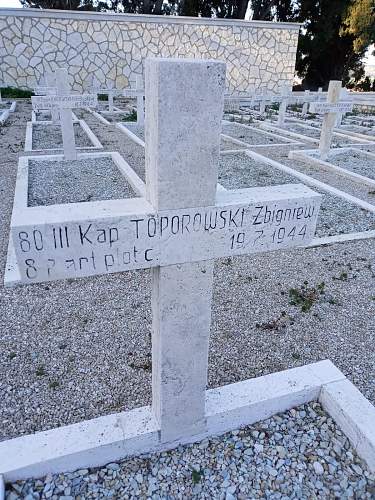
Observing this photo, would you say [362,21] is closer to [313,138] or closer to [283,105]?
[283,105]

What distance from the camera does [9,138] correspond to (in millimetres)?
9234

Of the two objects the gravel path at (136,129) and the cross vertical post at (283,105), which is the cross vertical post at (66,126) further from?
the cross vertical post at (283,105)

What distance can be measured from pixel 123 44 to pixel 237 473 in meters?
19.0

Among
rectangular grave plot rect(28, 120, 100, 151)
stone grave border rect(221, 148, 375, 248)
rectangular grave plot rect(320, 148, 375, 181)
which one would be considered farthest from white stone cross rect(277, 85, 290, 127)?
rectangular grave plot rect(28, 120, 100, 151)

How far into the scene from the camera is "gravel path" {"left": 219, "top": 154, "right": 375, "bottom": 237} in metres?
4.97

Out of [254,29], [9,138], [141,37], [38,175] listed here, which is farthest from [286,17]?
[38,175]

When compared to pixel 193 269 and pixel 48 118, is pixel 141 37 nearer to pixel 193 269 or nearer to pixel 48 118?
pixel 48 118

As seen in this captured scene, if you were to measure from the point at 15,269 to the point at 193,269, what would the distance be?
260cm

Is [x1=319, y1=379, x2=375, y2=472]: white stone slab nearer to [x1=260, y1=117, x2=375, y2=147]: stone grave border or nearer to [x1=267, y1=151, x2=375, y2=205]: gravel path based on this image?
[x1=267, y1=151, x2=375, y2=205]: gravel path

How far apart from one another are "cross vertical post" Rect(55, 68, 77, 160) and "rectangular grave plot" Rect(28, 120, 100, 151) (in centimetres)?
90

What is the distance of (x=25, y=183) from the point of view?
18.6ft

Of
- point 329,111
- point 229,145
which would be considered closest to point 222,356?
point 329,111

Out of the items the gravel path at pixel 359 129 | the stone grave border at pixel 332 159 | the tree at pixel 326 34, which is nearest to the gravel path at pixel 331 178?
the stone grave border at pixel 332 159

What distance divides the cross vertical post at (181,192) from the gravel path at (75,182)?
389cm
